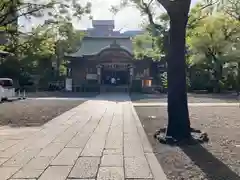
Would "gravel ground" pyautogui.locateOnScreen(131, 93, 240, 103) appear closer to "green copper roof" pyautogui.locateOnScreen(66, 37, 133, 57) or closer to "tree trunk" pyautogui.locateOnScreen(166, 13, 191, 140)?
"green copper roof" pyautogui.locateOnScreen(66, 37, 133, 57)

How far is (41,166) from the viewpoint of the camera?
18.5ft

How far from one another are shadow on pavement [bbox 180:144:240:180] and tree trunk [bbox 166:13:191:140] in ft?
2.36

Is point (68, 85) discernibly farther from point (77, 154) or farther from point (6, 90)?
point (77, 154)

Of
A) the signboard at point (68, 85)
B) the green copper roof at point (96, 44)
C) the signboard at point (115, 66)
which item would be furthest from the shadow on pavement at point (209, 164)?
the green copper roof at point (96, 44)

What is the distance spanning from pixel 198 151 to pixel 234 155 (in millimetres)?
707

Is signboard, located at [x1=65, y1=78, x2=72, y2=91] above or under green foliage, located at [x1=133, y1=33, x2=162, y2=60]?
under

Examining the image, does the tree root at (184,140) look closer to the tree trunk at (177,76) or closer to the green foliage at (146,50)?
the tree trunk at (177,76)

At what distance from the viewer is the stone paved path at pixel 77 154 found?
5.23m

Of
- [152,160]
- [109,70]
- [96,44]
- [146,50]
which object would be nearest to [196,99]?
[146,50]

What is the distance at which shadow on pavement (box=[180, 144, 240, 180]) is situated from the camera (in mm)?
5199

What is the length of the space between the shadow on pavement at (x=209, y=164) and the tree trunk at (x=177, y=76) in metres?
0.72

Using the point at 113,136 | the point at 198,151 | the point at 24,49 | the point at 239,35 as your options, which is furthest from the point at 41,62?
the point at 198,151

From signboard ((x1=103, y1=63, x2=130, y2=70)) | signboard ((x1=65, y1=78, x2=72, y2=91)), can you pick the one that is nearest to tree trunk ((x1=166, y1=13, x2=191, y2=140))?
signboard ((x1=65, y1=78, x2=72, y2=91))

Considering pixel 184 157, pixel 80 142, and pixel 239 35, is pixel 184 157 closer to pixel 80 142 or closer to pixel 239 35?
pixel 80 142
